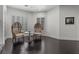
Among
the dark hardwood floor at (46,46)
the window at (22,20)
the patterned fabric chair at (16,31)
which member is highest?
the window at (22,20)

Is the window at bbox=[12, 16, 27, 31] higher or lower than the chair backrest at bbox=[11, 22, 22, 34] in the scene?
higher

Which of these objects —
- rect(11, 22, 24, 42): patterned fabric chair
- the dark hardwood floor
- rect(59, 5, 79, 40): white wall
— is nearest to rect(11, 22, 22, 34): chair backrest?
rect(11, 22, 24, 42): patterned fabric chair

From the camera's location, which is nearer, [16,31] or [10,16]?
[10,16]

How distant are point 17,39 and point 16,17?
48 centimetres

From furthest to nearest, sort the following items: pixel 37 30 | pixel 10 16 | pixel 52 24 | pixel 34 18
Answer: pixel 52 24
pixel 37 30
pixel 34 18
pixel 10 16

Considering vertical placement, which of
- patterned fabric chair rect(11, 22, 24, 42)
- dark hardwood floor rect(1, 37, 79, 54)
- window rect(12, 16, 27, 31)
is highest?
window rect(12, 16, 27, 31)

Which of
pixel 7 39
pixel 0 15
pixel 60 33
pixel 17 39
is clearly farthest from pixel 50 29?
pixel 0 15

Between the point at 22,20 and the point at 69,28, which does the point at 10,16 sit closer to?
the point at 22,20

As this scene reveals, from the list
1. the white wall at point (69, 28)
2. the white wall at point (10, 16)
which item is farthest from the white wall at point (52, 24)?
the white wall at point (10, 16)

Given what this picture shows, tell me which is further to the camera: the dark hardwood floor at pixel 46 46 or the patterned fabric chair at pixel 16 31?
the dark hardwood floor at pixel 46 46

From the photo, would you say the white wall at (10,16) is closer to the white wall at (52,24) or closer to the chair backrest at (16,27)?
the chair backrest at (16,27)

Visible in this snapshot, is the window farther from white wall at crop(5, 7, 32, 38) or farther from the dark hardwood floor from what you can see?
the dark hardwood floor

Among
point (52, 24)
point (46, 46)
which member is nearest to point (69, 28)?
point (52, 24)
